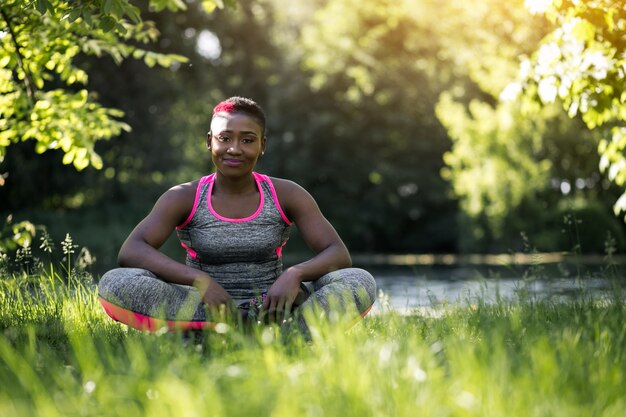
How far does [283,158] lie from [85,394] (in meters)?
32.3

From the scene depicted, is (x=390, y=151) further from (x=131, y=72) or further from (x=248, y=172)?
(x=248, y=172)

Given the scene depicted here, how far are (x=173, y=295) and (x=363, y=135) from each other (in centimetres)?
3142

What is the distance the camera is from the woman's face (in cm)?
508

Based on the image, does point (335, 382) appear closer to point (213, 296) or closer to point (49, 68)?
point (213, 296)

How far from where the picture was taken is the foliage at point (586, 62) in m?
5.84

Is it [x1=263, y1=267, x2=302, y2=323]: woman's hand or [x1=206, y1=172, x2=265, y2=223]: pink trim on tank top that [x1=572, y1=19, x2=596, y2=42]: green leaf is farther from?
[x1=263, y1=267, x2=302, y2=323]: woman's hand

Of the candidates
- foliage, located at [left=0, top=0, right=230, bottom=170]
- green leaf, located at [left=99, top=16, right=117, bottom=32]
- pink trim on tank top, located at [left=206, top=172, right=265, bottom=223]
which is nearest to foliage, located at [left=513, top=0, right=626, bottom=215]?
pink trim on tank top, located at [left=206, top=172, right=265, bottom=223]

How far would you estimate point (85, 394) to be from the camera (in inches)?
107

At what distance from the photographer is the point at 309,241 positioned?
5195 mm

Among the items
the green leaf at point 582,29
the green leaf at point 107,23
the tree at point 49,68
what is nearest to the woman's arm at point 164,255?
the green leaf at point 107,23

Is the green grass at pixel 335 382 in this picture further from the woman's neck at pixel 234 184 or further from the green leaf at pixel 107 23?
A: the green leaf at pixel 107 23

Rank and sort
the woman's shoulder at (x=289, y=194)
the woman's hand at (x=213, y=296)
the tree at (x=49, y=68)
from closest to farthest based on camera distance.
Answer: the woman's hand at (x=213, y=296) < the woman's shoulder at (x=289, y=194) < the tree at (x=49, y=68)

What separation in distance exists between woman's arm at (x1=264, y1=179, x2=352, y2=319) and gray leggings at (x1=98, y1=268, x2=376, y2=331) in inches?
4.7

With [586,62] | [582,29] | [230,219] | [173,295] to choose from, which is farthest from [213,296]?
[586,62]
